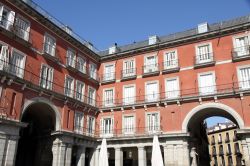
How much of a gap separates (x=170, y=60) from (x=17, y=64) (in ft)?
55.2

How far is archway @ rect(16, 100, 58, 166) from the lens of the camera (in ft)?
91.4

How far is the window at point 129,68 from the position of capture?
3319cm

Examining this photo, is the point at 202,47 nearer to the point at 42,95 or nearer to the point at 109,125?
the point at 109,125

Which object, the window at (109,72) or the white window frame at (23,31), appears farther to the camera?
the window at (109,72)

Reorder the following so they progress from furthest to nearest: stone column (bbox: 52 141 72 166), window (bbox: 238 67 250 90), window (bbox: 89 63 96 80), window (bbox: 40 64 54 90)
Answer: window (bbox: 89 63 96 80) → stone column (bbox: 52 141 72 166) → window (bbox: 40 64 54 90) → window (bbox: 238 67 250 90)

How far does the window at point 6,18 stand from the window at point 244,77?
884 inches

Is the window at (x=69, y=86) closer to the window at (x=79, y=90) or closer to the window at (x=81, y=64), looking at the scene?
the window at (x=79, y=90)

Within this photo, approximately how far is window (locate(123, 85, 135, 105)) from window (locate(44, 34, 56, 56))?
9910 mm

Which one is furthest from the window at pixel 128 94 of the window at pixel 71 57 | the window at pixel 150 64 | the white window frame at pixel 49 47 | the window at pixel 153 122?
the white window frame at pixel 49 47

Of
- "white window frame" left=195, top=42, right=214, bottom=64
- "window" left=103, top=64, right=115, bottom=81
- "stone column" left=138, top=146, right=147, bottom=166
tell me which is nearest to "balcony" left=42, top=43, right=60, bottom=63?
"window" left=103, top=64, right=115, bottom=81

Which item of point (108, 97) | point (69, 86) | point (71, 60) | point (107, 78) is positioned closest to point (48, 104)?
point (69, 86)

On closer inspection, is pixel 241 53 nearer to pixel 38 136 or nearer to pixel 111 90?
pixel 111 90

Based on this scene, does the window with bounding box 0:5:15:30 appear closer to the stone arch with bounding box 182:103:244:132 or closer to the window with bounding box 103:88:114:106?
the window with bounding box 103:88:114:106

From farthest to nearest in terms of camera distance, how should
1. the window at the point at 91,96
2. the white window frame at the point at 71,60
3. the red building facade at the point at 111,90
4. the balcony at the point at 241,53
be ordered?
the window at the point at 91,96
the white window frame at the point at 71,60
the balcony at the point at 241,53
the red building facade at the point at 111,90
